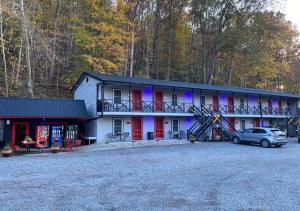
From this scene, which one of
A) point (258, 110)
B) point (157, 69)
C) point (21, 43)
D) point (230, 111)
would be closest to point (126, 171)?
point (21, 43)

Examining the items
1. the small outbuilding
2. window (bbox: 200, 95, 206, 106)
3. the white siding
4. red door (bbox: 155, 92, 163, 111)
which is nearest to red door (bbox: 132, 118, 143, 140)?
red door (bbox: 155, 92, 163, 111)

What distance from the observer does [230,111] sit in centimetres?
3394

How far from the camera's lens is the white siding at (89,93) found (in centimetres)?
2691

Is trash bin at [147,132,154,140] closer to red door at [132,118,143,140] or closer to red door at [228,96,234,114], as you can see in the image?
red door at [132,118,143,140]

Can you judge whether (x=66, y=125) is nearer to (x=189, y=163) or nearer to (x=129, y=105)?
(x=129, y=105)

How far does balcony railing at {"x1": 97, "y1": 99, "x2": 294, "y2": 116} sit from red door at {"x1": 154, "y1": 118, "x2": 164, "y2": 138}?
1123 mm

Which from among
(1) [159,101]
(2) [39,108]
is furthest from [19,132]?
(1) [159,101]

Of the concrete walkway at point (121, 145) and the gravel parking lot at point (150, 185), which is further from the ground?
the concrete walkway at point (121, 145)

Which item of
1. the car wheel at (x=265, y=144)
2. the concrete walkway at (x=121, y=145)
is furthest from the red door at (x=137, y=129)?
the car wheel at (x=265, y=144)

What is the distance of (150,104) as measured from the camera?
28.5m

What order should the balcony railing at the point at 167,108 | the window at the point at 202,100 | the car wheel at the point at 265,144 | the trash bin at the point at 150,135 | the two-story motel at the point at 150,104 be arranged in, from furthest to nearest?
the window at the point at 202,100 → the trash bin at the point at 150,135 → the two-story motel at the point at 150,104 → the balcony railing at the point at 167,108 → the car wheel at the point at 265,144

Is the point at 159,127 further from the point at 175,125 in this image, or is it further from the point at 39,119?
the point at 39,119

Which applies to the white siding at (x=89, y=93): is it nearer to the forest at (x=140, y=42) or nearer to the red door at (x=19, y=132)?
the forest at (x=140, y=42)

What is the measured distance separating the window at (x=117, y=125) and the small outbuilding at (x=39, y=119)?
2454 millimetres
